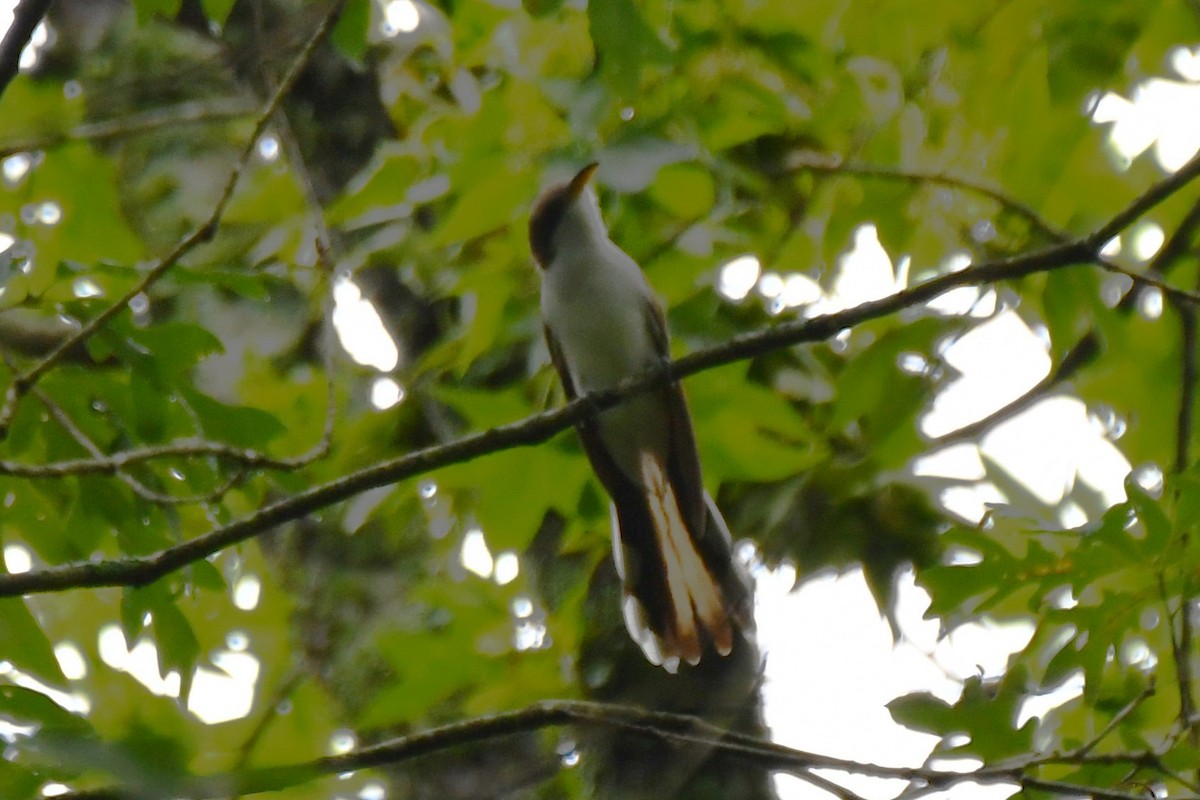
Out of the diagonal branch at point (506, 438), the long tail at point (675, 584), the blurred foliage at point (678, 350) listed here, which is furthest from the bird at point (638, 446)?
the diagonal branch at point (506, 438)

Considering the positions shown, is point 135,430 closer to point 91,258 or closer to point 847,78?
point 91,258

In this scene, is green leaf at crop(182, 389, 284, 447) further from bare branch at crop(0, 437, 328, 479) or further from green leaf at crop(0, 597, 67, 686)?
green leaf at crop(0, 597, 67, 686)

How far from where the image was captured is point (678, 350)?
3.52 meters

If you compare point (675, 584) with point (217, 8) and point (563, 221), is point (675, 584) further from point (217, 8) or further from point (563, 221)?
point (217, 8)

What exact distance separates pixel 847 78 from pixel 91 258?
231 centimetres

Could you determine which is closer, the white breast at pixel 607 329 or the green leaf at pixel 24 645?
the green leaf at pixel 24 645

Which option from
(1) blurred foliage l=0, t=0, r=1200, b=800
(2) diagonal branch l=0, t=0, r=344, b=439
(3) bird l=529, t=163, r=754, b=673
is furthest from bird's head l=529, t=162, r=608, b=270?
(2) diagonal branch l=0, t=0, r=344, b=439

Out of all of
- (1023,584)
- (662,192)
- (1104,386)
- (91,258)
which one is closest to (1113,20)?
(1104,386)

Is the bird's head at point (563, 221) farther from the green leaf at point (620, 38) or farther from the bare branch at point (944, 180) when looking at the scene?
the green leaf at point (620, 38)

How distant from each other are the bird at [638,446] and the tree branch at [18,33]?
122 centimetres

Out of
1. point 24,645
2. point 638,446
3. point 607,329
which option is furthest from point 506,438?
point 638,446

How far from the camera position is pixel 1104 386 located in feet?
10.1

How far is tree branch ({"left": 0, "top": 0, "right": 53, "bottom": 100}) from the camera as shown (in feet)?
7.36

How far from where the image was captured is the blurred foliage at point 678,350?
2.60 metres
